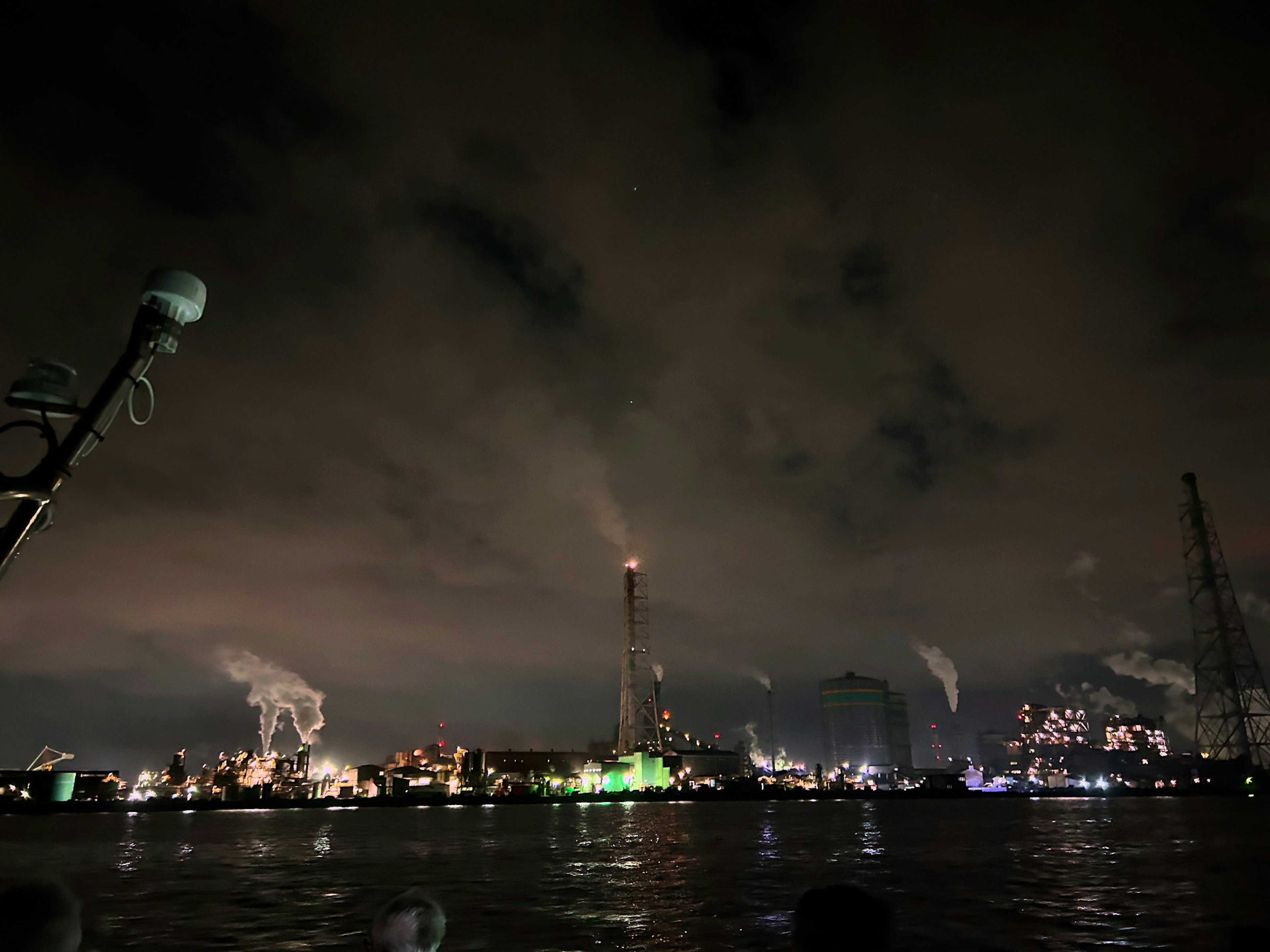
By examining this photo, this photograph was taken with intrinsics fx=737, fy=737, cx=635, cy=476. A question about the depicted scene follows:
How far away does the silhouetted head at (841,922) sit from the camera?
3475 mm

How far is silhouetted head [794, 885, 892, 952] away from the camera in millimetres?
3475

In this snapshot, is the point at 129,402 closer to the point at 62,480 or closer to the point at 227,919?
the point at 62,480

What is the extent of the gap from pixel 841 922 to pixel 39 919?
3.95 metres

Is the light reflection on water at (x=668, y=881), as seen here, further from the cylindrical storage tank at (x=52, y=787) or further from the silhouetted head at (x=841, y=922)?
the cylindrical storage tank at (x=52, y=787)

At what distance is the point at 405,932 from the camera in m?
5.18

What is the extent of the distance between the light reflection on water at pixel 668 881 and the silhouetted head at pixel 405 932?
584 inches

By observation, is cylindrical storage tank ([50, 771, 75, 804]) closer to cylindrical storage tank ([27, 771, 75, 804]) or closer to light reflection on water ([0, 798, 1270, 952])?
cylindrical storage tank ([27, 771, 75, 804])

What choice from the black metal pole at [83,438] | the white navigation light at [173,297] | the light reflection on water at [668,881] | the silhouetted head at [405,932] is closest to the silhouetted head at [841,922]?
the silhouetted head at [405,932]

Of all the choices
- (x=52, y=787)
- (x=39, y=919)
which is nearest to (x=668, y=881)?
(x=39, y=919)

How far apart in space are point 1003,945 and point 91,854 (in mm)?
63915

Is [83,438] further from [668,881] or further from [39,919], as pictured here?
[668,881]

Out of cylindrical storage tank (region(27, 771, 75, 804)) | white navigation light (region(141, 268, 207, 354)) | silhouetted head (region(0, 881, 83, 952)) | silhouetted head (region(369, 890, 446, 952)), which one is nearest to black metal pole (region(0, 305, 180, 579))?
white navigation light (region(141, 268, 207, 354))

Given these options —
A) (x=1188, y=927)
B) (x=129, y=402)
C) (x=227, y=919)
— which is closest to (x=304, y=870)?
(x=227, y=919)

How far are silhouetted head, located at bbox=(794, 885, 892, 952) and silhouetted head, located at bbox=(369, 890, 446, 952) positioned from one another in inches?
110
